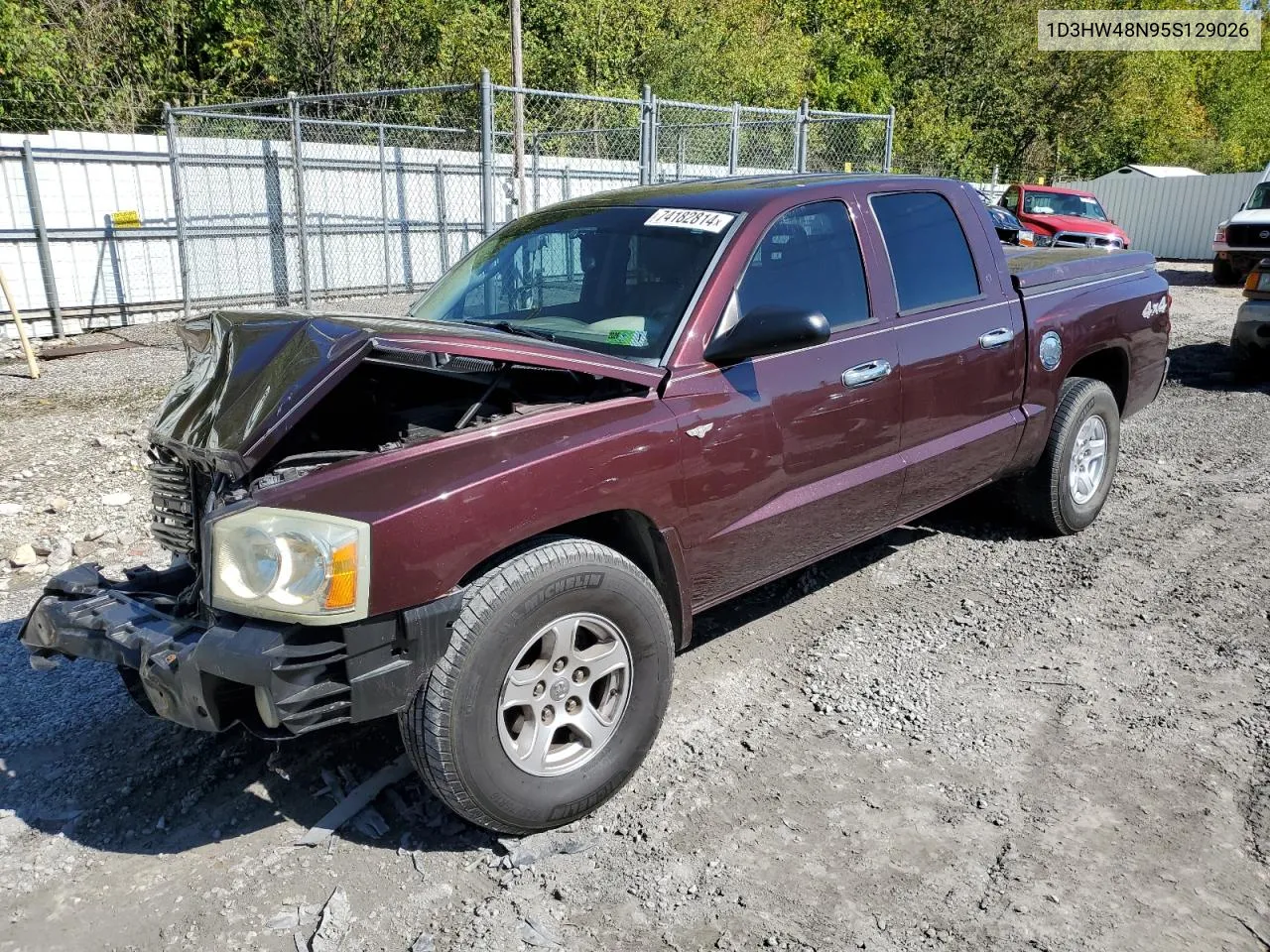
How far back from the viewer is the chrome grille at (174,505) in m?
3.24

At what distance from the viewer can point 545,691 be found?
2961 millimetres

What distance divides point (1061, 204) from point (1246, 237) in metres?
4.71

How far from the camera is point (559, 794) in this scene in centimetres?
299

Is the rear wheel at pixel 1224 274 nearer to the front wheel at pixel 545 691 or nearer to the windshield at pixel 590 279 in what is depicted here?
the windshield at pixel 590 279

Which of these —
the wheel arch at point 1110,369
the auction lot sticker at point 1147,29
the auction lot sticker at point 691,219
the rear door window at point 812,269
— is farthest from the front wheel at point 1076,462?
the auction lot sticker at point 1147,29

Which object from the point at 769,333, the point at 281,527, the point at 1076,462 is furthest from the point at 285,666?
the point at 1076,462

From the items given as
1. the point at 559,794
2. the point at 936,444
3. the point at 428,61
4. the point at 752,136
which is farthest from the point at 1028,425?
the point at 428,61

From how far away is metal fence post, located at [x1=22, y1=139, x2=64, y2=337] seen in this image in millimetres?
11656

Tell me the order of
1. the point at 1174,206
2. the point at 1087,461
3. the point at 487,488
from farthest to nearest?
1. the point at 1174,206
2. the point at 1087,461
3. the point at 487,488

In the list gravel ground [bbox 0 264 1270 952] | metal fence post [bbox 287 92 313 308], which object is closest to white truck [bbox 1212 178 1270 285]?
metal fence post [bbox 287 92 313 308]

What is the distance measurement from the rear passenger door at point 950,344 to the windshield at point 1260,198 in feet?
58.2

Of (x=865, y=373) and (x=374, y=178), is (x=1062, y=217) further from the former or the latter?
(x=865, y=373)

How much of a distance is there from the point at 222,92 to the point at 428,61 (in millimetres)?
4458

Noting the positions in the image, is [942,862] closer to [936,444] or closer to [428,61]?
[936,444]
